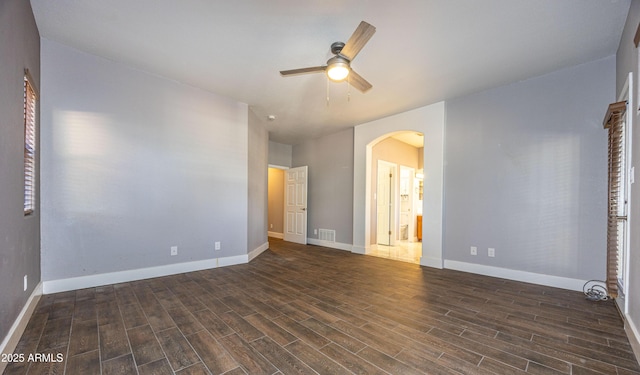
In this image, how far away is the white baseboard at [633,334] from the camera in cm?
182

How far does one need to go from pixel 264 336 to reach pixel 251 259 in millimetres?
2730

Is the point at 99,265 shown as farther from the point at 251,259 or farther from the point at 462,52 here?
the point at 462,52

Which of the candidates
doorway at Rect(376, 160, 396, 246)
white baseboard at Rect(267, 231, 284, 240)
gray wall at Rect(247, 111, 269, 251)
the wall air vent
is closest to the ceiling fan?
gray wall at Rect(247, 111, 269, 251)

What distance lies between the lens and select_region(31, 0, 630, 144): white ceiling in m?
2.29

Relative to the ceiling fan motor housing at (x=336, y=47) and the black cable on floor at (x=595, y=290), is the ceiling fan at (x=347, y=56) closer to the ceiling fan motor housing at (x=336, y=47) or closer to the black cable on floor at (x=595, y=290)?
the ceiling fan motor housing at (x=336, y=47)

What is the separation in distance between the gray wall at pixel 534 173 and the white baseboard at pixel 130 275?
A: 375 centimetres

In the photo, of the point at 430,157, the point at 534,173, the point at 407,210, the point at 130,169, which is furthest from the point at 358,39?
the point at 407,210

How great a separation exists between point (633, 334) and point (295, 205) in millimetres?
5977

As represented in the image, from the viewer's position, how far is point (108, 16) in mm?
2447

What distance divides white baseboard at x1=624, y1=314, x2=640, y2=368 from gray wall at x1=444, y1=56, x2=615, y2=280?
123 centimetres

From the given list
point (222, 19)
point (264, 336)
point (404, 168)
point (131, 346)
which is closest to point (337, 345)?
point (264, 336)

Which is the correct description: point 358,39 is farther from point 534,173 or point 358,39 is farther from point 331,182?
point 331,182

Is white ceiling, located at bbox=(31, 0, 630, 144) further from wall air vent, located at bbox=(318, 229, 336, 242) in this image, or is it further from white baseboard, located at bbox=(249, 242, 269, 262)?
wall air vent, located at bbox=(318, 229, 336, 242)

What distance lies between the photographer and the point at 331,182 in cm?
643
